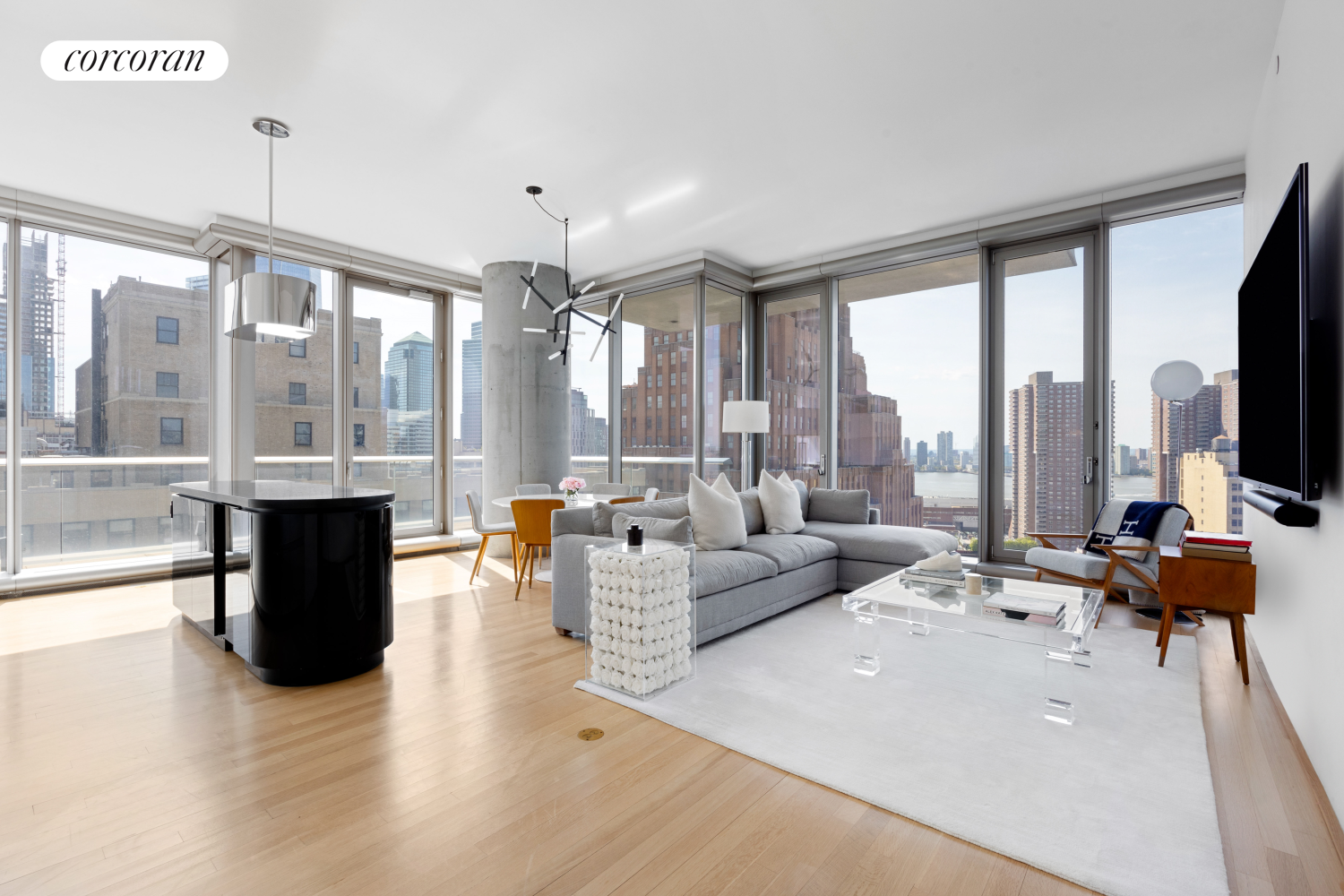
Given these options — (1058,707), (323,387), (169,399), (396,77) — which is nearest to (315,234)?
(323,387)

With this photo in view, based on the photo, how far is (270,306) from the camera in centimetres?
354

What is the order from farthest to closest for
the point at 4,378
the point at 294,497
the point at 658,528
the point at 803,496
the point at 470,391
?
1. the point at 470,391
2. the point at 803,496
3. the point at 4,378
4. the point at 658,528
5. the point at 294,497

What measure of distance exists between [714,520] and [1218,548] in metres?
2.58

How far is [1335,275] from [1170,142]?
2.49 meters

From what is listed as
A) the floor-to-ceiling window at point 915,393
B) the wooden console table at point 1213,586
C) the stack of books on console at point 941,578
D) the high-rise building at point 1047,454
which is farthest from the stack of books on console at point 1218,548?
the floor-to-ceiling window at point 915,393

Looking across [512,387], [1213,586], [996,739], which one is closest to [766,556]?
[996,739]

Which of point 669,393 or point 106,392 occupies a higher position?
point 669,393

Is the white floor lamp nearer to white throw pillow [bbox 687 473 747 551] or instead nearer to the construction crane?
white throw pillow [bbox 687 473 747 551]

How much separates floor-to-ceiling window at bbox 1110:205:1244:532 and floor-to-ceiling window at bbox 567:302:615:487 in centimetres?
493

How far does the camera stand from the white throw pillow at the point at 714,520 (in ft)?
14.1

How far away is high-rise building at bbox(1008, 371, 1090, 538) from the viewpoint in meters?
5.12

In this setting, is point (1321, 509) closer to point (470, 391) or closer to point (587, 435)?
point (587, 435)

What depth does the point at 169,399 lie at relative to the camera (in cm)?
571

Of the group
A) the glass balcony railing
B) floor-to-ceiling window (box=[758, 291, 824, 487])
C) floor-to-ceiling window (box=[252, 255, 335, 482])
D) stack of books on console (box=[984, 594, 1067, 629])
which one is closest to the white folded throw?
stack of books on console (box=[984, 594, 1067, 629])
